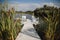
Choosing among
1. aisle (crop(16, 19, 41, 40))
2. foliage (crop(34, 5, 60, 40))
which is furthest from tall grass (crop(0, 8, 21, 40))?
foliage (crop(34, 5, 60, 40))

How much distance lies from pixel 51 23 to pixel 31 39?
47cm

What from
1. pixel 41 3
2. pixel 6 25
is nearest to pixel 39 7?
pixel 41 3

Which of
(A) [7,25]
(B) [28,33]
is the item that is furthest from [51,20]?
(A) [7,25]

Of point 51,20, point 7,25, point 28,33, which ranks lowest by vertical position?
point 28,33

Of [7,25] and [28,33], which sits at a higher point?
[7,25]

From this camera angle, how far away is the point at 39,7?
15.6ft

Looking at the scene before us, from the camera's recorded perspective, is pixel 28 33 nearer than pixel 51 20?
No

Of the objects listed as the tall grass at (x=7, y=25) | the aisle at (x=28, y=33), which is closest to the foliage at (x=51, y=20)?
the aisle at (x=28, y=33)

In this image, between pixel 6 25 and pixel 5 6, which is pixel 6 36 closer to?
pixel 6 25

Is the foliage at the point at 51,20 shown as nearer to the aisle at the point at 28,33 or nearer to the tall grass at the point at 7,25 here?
the aisle at the point at 28,33

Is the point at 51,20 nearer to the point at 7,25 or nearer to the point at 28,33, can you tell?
the point at 28,33

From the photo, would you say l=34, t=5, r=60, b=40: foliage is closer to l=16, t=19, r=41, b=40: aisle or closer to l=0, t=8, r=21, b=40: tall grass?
l=16, t=19, r=41, b=40: aisle

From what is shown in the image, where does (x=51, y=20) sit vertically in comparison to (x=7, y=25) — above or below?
above

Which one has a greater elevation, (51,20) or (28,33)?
(51,20)
